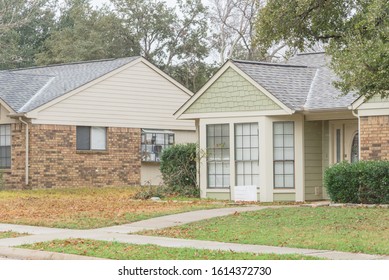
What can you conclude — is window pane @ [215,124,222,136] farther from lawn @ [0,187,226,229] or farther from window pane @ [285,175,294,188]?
window pane @ [285,175,294,188]

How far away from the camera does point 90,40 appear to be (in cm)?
5516

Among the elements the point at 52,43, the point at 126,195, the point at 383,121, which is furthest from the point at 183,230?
the point at 52,43

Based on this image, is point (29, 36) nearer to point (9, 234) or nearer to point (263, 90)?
point (263, 90)

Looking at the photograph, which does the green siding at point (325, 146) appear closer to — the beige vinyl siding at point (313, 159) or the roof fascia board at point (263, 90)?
the beige vinyl siding at point (313, 159)

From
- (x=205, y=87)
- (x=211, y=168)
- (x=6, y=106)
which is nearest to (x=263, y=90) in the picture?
(x=205, y=87)

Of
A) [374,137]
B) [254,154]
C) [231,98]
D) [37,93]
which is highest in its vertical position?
[37,93]

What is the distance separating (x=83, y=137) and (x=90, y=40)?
66.3ft

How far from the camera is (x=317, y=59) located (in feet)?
104

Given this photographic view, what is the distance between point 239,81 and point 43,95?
11.0 metres

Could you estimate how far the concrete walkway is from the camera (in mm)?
14719

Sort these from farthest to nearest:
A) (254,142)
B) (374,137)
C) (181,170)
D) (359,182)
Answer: (181,170), (254,142), (374,137), (359,182)

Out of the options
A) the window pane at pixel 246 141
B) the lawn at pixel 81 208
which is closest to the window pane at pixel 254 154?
the window pane at pixel 246 141

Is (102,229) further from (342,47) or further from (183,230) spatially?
(342,47)

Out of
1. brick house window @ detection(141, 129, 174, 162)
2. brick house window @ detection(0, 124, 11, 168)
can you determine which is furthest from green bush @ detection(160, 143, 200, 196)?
brick house window @ detection(0, 124, 11, 168)
